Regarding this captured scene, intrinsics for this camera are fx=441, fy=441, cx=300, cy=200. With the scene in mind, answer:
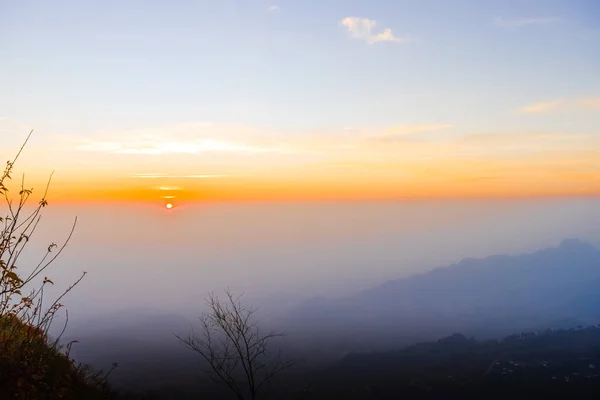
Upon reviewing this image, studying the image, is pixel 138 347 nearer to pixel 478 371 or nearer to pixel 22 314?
pixel 478 371

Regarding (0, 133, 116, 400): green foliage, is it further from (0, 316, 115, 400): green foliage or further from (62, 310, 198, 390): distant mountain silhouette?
(62, 310, 198, 390): distant mountain silhouette

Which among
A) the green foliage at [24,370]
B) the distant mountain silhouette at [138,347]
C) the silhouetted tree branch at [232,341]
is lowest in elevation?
the distant mountain silhouette at [138,347]

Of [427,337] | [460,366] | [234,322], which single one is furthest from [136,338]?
[234,322]

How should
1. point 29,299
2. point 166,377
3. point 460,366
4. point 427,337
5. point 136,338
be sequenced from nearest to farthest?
1. point 29,299
2. point 166,377
3. point 460,366
4. point 136,338
5. point 427,337

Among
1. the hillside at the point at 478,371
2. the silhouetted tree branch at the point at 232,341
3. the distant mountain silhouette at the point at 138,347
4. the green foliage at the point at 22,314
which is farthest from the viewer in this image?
the hillside at the point at 478,371

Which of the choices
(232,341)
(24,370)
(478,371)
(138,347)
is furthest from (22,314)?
(138,347)

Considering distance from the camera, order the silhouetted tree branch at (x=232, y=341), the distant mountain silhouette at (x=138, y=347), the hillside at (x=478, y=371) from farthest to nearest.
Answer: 1. the hillside at (x=478, y=371)
2. the distant mountain silhouette at (x=138, y=347)
3. the silhouetted tree branch at (x=232, y=341)

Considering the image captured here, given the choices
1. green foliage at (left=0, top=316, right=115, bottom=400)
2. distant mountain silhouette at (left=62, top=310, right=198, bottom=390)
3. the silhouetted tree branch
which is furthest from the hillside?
green foliage at (left=0, top=316, right=115, bottom=400)

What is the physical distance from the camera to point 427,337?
6919 inches

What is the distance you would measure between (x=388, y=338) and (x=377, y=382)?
283 ft

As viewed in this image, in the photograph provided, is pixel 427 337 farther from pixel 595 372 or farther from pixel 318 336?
pixel 595 372

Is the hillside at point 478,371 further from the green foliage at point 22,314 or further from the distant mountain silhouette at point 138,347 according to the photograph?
the green foliage at point 22,314

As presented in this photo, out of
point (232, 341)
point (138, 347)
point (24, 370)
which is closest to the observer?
point (24, 370)

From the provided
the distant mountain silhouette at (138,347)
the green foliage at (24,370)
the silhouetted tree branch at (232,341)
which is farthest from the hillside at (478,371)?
the green foliage at (24,370)
